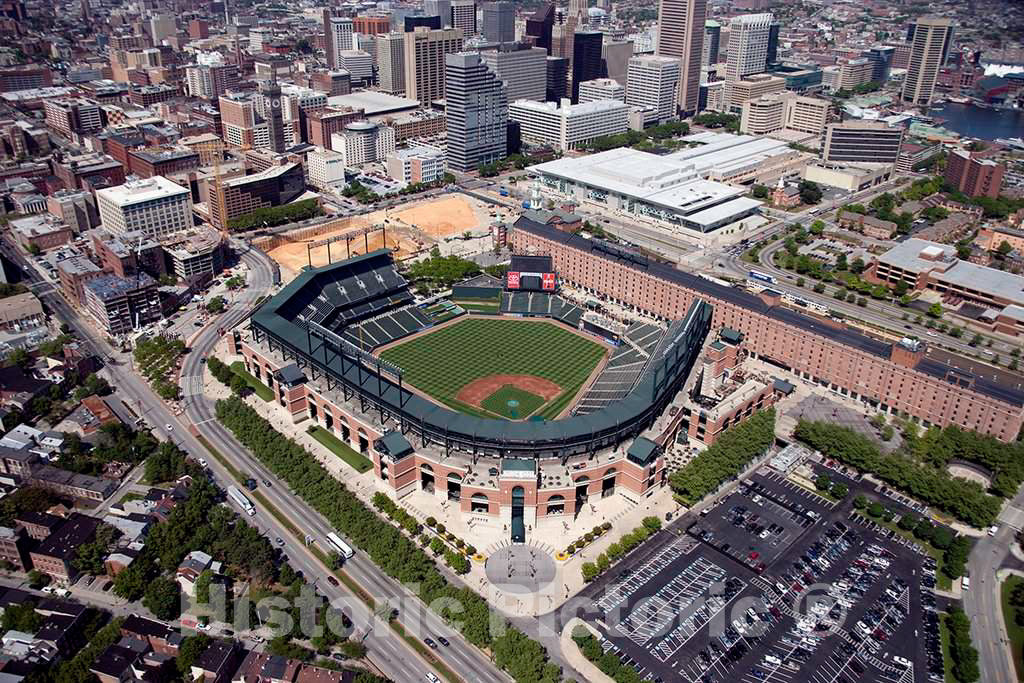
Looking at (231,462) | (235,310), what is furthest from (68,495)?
(235,310)

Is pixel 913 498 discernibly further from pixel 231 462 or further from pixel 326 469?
pixel 231 462

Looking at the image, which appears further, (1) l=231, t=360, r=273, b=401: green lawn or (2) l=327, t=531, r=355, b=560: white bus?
(1) l=231, t=360, r=273, b=401: green lawn

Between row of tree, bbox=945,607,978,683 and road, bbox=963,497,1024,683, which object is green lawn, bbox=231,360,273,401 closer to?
row of tree, bbox=945,607,978,683

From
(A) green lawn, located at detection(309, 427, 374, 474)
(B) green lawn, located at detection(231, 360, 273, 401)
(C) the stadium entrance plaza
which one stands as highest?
(B) green lawn, located at detection(231, 360, 273, 401)

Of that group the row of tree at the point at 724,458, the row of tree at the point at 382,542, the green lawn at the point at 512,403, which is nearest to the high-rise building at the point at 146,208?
the row of tree at the point at 382,542

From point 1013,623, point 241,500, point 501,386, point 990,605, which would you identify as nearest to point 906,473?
point 990,605

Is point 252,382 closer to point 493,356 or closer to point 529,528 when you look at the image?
point 493,356

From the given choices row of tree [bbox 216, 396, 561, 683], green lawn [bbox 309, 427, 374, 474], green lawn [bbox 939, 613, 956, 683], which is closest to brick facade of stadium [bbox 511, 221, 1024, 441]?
green lawn [bbox 939, 613, 956, 683]
